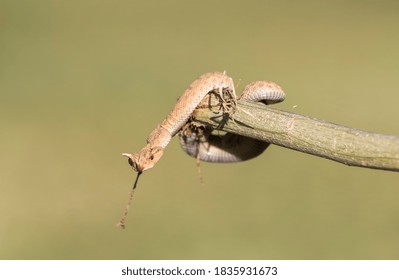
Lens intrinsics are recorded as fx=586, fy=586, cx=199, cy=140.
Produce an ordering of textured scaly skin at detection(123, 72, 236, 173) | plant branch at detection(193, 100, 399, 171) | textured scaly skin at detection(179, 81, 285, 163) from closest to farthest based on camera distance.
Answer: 1. plant branch at detection(193, 100, 399, 171)
2. textured scaly skin at detection(123, 72, 236, 173)
3. textured scaly skin at detection(179, 81, 285, 163)

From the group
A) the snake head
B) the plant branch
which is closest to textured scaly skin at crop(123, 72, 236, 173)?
the snake head

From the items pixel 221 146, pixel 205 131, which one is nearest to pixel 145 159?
pixel 205 131

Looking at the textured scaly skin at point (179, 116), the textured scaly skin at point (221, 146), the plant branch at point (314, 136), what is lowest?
the plant branch at point (314, 136)

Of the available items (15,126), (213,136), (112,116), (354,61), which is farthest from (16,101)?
(213,136)

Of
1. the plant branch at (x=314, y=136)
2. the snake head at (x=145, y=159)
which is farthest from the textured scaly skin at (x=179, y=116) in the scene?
the plant branch at (x=314, y=136)

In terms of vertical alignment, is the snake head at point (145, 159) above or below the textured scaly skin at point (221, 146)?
below

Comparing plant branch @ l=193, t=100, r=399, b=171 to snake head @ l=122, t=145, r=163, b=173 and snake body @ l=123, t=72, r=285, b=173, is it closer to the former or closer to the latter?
snake body @ l=123, t=72, r=285, b=173

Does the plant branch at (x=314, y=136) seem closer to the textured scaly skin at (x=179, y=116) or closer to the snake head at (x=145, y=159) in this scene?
the textured scaly skin at (x=179, y=116)
